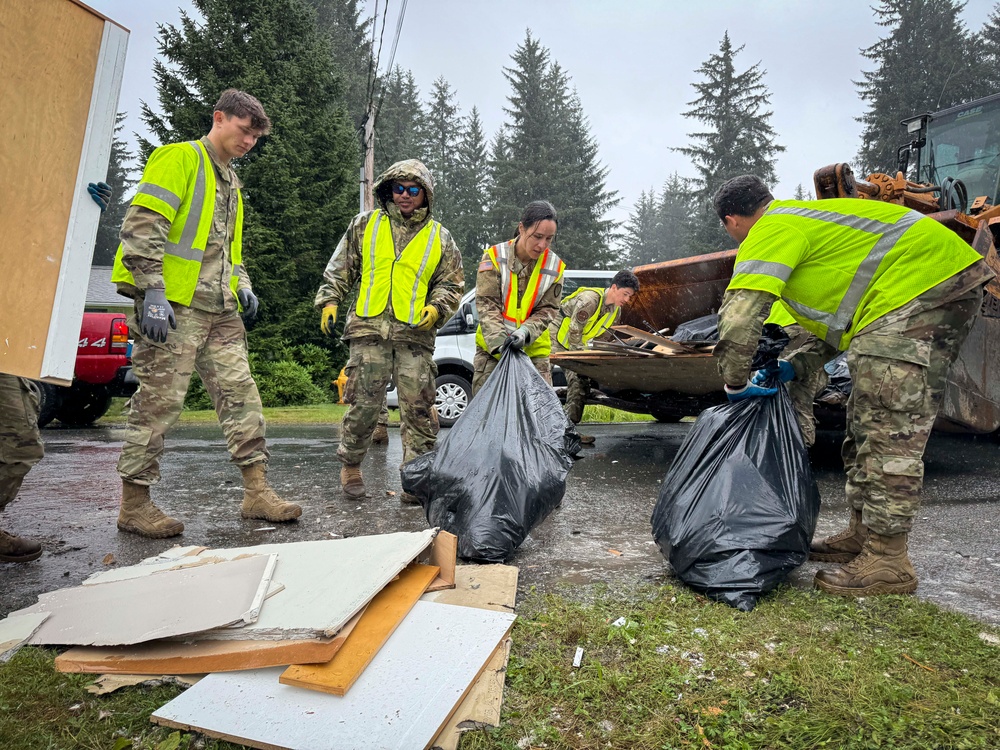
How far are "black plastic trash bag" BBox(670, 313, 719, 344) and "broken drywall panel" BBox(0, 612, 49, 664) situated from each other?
4020 millimetres

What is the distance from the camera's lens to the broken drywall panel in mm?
1778

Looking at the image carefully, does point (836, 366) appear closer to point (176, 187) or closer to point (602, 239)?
point (176, 187)

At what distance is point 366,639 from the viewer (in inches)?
66.5

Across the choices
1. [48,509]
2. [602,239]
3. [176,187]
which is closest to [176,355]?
[176,187]

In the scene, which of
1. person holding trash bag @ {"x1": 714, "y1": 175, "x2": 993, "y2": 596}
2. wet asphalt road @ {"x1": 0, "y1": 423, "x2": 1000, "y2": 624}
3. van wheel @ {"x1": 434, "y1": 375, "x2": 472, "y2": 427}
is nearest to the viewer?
person holding trash bag @ {"x1": 714, "y1": 175, "x2": 993, "y2": 596}

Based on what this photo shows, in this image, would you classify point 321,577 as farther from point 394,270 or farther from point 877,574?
point 394,270

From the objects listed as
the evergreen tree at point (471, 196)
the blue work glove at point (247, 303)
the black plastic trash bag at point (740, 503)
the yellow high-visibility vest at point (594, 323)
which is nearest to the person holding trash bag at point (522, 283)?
the blue work glove at point (247, 303)

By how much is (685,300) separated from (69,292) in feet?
15.8

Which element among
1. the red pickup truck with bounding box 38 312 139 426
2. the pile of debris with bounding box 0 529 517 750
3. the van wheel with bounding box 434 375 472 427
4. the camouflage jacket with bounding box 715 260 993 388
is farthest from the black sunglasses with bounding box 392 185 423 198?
the red pickup truck with bounding box 38 312 139 426

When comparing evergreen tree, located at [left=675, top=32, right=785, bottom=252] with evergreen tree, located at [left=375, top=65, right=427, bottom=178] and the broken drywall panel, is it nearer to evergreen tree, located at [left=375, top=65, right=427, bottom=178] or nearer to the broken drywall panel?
evergreen tree, located at [left=375, top=65, right=427, bottom=178]

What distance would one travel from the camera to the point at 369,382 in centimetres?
358

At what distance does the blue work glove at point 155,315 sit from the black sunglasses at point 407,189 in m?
1.38

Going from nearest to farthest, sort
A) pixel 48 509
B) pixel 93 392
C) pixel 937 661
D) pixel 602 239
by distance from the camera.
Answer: pixel 937 661
pixel 48 509
pixel 93 392
pixel 602 239

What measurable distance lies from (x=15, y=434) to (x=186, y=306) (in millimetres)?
819
